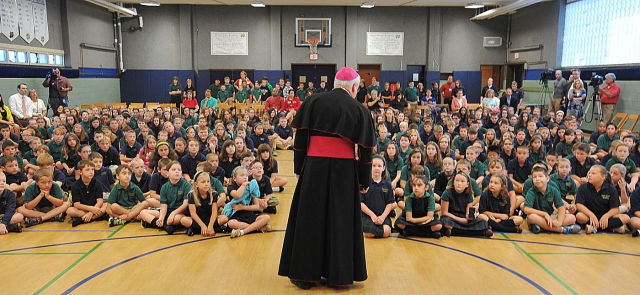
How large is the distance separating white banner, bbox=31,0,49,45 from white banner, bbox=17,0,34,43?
0.22 m

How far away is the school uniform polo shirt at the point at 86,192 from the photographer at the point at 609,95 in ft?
42.3

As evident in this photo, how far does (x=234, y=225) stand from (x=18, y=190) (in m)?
3.33

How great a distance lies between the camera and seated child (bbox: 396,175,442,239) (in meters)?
5.60

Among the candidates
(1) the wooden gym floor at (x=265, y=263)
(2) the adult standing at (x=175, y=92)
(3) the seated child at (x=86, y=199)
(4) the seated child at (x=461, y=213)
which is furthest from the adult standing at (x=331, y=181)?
(2) the adult standing at (x=175, y=92)

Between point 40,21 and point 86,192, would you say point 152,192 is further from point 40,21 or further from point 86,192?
point 40,21

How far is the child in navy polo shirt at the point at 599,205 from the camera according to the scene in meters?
5.80

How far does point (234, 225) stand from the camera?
5715 millimetres

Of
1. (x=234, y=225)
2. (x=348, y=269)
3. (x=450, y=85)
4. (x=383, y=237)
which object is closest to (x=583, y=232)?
(x=383, y=237)

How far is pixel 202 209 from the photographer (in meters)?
5.77

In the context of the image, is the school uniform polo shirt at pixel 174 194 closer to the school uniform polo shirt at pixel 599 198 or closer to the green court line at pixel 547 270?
the green court line at pixel 547 270

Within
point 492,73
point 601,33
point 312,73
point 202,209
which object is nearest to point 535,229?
point 202,209

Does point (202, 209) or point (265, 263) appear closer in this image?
point (265, 263)

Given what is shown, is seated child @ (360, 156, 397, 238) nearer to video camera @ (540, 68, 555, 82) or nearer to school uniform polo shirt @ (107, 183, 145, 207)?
school uniform polo shirt @ (107, 183, 145, 207)

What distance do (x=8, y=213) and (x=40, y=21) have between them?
11.4 metres
